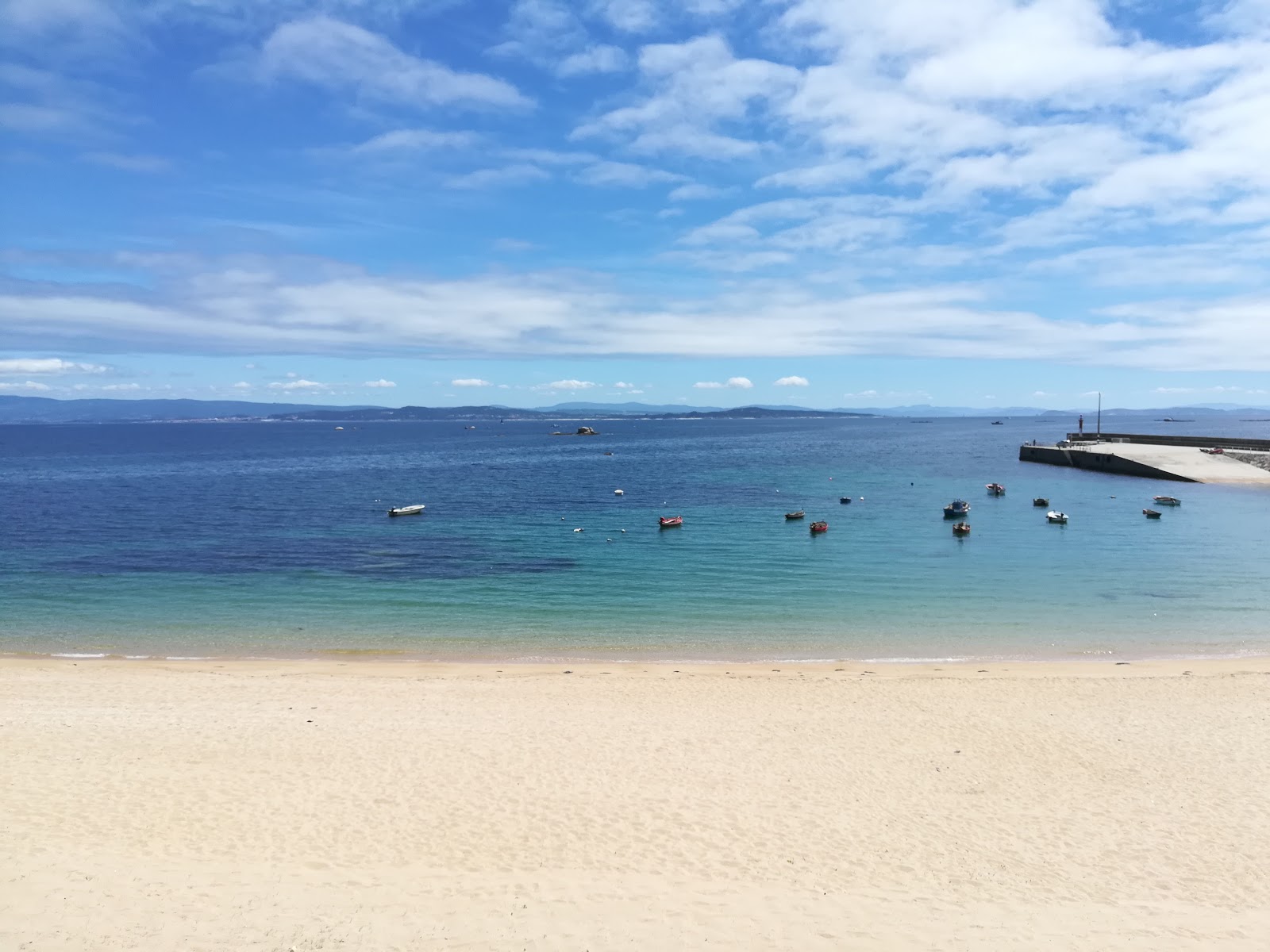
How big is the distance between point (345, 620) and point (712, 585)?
14585 mm

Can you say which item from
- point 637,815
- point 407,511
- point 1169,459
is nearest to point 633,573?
point 637,815

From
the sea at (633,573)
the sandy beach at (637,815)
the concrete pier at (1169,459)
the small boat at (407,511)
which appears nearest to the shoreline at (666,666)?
the sea at (633,573)

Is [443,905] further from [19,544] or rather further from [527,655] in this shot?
[19,544]

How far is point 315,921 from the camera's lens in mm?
9844

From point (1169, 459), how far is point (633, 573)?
245 feet

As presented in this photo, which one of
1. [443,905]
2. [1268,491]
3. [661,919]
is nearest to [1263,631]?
[661,919]

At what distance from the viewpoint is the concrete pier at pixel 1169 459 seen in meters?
76.0

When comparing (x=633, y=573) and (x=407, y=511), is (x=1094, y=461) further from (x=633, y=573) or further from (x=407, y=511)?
(x=407, y=511)

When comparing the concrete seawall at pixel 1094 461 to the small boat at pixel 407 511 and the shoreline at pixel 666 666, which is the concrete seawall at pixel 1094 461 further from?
the small boat at pixel 407 511

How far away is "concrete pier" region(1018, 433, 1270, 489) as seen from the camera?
249 ft

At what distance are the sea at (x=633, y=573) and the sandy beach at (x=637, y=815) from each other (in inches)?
223

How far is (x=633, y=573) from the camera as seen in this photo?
36.8 metres

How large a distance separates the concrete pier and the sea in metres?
6.18

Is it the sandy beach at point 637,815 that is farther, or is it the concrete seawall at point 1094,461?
the concrete seawall at point 1094,461
